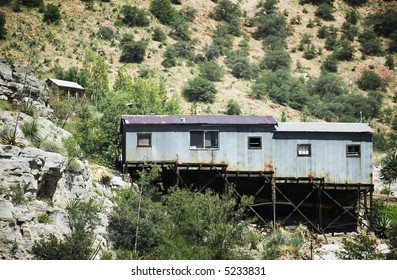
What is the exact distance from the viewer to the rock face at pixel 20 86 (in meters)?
47.6

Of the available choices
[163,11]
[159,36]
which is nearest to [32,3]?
[159,36]

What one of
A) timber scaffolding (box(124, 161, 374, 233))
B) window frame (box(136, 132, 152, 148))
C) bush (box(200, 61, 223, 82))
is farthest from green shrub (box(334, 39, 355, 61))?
window frame (box(136, 132, 152, 148))

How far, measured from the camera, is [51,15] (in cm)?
10206


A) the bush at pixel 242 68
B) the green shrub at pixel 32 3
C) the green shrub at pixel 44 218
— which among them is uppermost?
the green shrub at pixel 32 3

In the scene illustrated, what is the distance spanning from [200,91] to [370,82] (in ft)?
88.4

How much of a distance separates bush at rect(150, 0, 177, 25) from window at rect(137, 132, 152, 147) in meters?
67.2

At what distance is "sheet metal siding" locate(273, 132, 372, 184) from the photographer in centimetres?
4953

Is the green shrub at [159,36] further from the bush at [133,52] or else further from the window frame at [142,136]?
the window frame at [142,136]

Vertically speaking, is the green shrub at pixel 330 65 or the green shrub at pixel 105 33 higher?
the green shrub at pixel 105 33

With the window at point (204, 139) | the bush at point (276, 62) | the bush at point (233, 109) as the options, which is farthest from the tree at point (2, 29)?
the window at point (204, 139)

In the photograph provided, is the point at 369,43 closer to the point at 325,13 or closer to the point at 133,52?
the point at 325,13

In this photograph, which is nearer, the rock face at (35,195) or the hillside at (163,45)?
the rock face at (35,195)

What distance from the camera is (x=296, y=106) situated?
320 feet

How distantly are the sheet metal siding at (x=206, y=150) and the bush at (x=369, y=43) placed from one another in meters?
70.7
